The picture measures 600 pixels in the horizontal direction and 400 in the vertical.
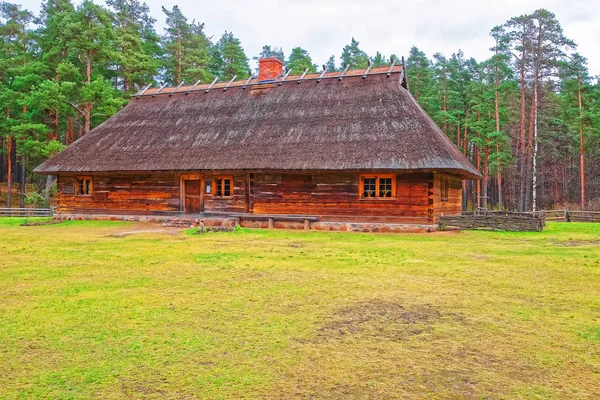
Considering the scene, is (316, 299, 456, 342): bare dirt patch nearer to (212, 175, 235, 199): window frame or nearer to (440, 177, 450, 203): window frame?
(440, 177, 450, 203): window frame

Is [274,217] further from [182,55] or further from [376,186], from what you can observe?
[182,55]

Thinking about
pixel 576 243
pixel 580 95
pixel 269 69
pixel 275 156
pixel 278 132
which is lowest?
pixel 576 243

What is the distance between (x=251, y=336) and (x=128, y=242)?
34.1 feet

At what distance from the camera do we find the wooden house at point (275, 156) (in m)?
18.4

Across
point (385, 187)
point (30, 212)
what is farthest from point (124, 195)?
point (385, 187)

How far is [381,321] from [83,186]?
22.8m

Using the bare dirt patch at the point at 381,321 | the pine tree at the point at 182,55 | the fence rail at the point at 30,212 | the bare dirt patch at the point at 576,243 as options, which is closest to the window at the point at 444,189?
the bare dirt patch at the point at 576,243

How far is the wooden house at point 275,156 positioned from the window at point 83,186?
53mm

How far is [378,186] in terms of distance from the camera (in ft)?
62.6

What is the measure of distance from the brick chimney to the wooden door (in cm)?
698

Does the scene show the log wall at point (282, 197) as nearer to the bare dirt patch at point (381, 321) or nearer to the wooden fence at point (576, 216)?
the wooden fence at point (576, 216)

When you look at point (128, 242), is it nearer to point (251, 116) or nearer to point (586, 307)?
point (251, 116)

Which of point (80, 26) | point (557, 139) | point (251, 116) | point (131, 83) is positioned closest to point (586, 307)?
point (251, 116)

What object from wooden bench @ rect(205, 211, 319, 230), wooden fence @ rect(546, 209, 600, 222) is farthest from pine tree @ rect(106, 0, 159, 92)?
wooden fence @ rect(546, 209, 600, 222)
